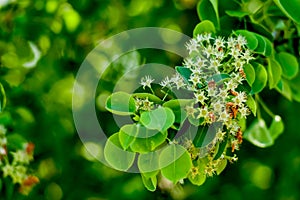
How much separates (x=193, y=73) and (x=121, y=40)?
655 mm

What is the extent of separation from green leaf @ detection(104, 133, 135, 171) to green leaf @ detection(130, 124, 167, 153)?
1.2 inches

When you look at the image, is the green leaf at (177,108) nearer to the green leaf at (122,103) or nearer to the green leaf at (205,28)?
the green leaf at (122,103)

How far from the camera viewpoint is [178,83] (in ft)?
2.90

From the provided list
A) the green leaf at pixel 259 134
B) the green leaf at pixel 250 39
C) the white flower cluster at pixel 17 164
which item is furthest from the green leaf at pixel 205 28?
the white flower cluster at pixel 17 164

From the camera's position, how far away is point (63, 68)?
1618mm

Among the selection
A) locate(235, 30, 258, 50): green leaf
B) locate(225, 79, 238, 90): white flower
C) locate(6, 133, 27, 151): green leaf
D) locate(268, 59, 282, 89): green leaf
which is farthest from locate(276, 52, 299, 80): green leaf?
locate(6, 133, 27, 151): green leaf

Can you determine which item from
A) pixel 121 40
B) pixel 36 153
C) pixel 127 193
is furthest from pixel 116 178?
pixel 121 40

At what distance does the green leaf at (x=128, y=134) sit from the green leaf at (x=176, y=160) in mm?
57

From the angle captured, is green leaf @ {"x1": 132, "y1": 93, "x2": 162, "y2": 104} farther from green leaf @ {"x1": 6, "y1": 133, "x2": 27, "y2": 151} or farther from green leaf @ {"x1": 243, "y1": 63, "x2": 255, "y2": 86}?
green leaf @ {"x1": 6, "y1": 133, "x2": 27, "y2": 151}

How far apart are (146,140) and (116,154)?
0.06 meters

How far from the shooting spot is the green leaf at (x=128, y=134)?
82cm

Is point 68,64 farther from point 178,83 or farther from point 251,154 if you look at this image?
point 178,83

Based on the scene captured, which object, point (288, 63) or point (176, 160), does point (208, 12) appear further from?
point (176, 160)

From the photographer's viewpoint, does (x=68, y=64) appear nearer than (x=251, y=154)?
Yes
